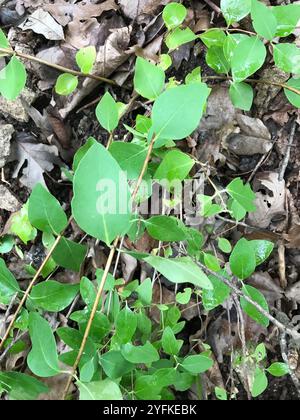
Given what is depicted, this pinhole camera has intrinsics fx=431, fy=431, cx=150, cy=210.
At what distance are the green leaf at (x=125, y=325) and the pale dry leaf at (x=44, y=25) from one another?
3.74 ft

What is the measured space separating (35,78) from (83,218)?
105 cm

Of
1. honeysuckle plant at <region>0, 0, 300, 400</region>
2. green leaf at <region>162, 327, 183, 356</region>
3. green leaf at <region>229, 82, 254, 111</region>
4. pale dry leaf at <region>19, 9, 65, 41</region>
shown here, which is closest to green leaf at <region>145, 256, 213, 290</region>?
honeysuckle plant at <region>0, 0, 300, 400</region>

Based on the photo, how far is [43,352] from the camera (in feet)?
2.98

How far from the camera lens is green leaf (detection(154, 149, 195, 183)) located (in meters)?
1.10

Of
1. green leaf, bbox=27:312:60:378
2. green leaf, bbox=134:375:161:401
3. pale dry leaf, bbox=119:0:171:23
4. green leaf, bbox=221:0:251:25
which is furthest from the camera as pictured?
pale dry leaf, bbox=119:0:171:23

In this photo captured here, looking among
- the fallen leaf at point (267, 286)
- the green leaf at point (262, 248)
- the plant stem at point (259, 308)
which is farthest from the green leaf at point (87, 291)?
the fallen leaf at point (267, 286)

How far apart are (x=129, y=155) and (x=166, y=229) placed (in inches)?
9.1

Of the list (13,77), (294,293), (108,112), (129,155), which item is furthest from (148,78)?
(294,293)

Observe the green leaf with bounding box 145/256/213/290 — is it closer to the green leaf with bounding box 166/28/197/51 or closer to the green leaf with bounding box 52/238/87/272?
the green leaf with bounding box 52/238/87/272

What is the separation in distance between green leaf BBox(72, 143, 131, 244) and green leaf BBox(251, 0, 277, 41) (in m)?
0.65

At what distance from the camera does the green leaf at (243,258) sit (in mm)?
1080

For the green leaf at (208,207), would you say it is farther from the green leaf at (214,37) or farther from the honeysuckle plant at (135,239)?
the green leaf at (214,37)

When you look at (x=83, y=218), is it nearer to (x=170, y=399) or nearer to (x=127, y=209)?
(x=127, y=209)
